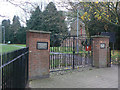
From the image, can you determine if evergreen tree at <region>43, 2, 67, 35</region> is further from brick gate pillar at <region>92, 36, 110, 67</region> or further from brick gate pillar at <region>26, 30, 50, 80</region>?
brick gate pillar at <region>26, 30, 50, 80</region>

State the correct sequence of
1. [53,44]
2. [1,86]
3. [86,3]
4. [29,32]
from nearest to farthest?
[1,86] < [29,32] < [53,44] < [86,3]

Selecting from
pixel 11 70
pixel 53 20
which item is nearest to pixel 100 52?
pixel 11 70

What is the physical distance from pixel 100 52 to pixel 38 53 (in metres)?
4.56

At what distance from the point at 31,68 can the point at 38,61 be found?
1.37 feet

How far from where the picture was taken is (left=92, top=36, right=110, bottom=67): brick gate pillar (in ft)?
28.7

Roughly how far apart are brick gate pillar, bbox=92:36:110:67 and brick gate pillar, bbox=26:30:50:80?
404cm

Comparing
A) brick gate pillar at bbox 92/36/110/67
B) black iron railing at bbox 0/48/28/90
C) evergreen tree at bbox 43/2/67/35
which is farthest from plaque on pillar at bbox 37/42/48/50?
evergreen tree at bbox 43/2/67/35

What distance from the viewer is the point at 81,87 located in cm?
495

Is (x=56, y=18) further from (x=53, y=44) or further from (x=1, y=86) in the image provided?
(x=1, y=86)

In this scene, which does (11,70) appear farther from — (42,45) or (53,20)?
(53,20)

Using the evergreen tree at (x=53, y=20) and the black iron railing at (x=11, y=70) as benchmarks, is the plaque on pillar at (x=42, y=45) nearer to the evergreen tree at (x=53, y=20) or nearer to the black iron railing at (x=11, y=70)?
the black iron railing at (x=11, y=70)

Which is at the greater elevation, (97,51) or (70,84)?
(97,51)

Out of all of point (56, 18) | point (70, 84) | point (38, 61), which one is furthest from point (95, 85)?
point (56, 18)

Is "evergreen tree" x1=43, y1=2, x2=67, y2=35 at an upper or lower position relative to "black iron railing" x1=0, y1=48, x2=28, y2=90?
upper
